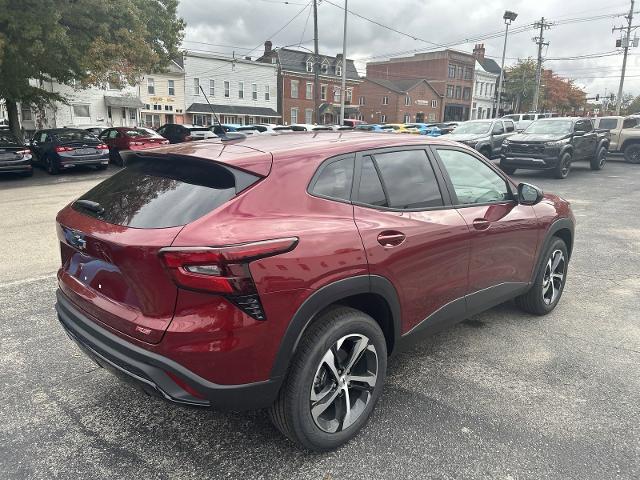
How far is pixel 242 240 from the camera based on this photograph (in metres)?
2.11

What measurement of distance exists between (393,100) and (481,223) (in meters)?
58.9

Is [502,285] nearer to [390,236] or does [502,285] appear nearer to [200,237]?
[390,236]

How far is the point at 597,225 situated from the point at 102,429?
8.53 meters

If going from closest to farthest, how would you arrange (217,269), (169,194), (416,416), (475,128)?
(217,269) < (169,194) < (416,416) < (475,128)

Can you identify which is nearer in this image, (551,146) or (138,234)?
(138,234)

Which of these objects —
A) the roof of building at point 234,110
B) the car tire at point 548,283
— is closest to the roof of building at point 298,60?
the roof of building at point 234,110

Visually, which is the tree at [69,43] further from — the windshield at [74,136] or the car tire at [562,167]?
the car tire at [562,167]

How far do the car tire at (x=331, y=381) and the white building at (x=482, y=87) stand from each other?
250 ft

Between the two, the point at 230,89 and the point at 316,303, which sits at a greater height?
the point at 230,89

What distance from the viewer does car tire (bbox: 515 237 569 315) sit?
420 cm

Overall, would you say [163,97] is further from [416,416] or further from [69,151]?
[416,416]

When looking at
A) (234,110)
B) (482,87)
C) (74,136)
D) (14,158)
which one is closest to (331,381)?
(14,158)

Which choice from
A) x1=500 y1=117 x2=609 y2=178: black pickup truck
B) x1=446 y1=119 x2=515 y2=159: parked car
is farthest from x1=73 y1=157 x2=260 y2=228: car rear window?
x1=446 y1=119 x2=515 y2=159: parked car

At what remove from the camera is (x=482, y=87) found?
2943 inches
